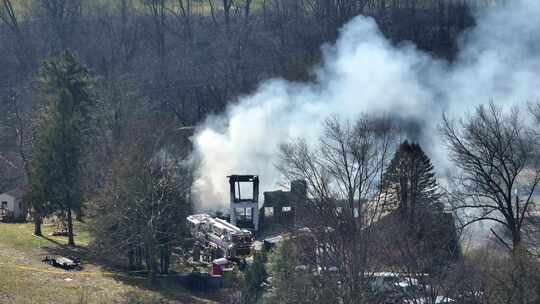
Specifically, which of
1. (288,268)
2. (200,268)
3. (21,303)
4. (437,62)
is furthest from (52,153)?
(437,62)

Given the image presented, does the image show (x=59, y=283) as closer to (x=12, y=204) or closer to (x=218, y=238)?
(x=218, y=238)

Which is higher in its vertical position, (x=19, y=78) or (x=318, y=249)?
(x=19, y=78)

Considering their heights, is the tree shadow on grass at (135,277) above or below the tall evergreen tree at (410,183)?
below

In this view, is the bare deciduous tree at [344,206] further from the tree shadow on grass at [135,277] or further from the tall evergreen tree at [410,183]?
the tree shadow on grass at [135,277]

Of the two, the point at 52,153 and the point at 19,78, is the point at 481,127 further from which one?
the point at 19,78

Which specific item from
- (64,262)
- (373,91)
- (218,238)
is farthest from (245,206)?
(373,91)

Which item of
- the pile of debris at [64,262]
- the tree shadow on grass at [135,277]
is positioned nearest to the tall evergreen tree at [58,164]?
the tree shadow on grass at [135,277]

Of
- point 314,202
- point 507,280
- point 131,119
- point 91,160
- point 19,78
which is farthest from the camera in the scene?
point 19,78
